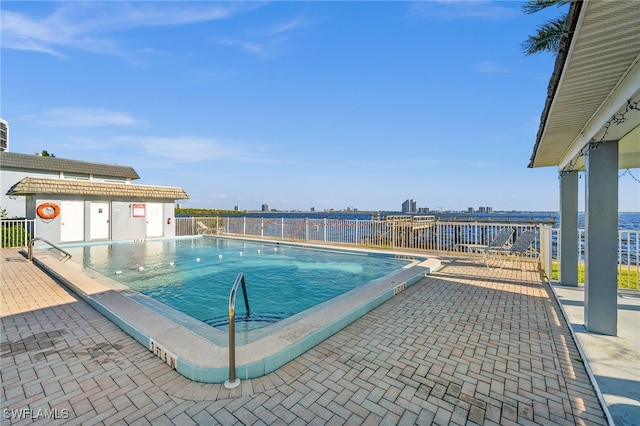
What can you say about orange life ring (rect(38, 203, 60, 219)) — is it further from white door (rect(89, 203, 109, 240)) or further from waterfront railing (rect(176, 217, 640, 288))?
waterfront railing (rect(176, 217, 640, 288))

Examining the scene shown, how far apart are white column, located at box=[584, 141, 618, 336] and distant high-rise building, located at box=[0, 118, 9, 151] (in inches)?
1354

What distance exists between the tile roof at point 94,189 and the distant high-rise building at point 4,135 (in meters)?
15.8

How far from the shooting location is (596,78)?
261 centimetres

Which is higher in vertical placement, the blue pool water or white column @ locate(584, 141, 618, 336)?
white column @ locate(584, 141, 618, 336)

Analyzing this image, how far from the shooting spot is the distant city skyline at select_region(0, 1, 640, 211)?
8.03 metres

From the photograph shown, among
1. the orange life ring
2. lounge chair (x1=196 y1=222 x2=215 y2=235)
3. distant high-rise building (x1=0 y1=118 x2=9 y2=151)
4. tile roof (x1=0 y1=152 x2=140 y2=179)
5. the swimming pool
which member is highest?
distant high-rise building (x1=0 y1=118 x2=9 y2=151)

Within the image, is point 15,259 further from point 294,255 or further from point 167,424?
point 167,424

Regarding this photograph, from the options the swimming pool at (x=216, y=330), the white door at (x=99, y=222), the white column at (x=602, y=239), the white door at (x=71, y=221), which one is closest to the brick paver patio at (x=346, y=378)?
the swimming pool at (x=216, y=330)

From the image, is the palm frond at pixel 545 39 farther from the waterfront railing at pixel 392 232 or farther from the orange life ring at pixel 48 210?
the orange life ring at pixel 48 210

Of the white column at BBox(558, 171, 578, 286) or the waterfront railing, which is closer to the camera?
the white column at BBox(558, 171, 578, 286)

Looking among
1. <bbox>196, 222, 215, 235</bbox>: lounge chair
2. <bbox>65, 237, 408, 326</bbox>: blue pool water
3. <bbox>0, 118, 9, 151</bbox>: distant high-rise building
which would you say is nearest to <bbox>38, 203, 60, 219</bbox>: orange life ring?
<bbox>65, 237, 408, 326</bbox>: blue pool water

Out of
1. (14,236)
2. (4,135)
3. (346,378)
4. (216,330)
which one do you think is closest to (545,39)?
(346,378)

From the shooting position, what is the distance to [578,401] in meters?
2.32

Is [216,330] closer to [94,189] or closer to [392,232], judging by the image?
[392,232]
